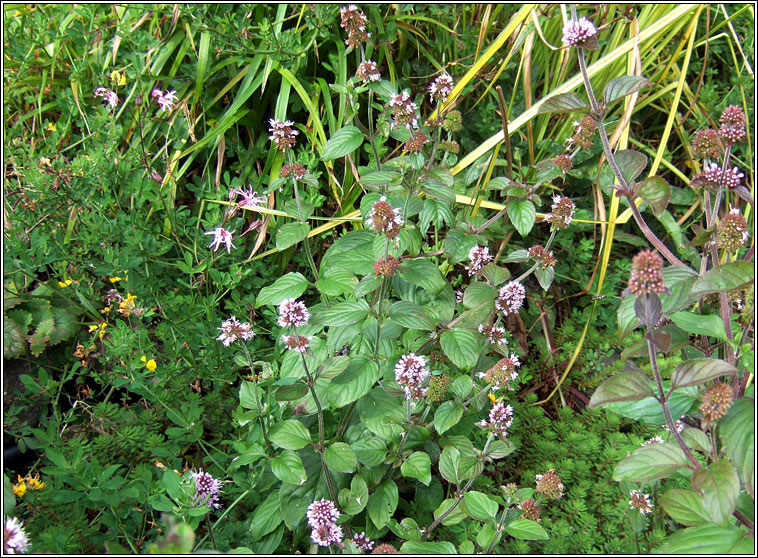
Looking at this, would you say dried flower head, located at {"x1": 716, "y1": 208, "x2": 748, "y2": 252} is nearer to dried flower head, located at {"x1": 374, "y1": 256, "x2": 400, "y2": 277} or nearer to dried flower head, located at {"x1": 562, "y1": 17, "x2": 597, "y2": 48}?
dried flower head, located at {"x1": 562, "y1": 17, "x2": 597, "y2": 48}

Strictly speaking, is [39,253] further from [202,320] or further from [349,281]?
[349,281]

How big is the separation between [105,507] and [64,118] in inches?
56.5

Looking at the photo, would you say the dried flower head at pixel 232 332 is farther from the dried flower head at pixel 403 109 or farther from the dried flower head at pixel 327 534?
the dried flower head at pixel 403 109

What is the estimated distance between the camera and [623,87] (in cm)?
106

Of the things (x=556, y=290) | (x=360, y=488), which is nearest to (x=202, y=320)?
(x=360, y=488)

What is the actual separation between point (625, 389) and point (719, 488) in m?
0.20

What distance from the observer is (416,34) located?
7.11 ft

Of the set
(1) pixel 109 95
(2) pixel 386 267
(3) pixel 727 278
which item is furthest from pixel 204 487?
(1) pixel 109 95

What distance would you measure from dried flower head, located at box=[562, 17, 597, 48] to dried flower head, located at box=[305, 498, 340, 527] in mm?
988

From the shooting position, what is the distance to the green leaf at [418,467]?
48.4 inches

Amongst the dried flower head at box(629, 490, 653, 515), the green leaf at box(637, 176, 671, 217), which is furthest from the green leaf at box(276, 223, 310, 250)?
the dried flower head at box(629, 490, 653, 515)

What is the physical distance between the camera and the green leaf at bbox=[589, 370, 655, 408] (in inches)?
34.5

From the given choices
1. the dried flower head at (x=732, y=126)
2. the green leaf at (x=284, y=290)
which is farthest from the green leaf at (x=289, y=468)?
the dried flower head at (x=732, y=126)

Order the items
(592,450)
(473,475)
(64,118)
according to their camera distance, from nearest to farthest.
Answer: (473,475) < (592,450) < (64,118)
